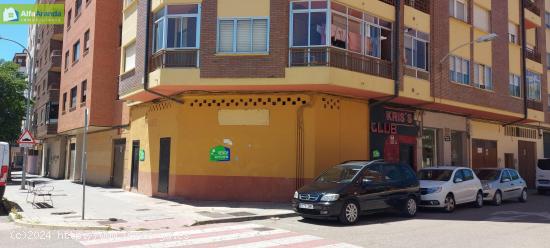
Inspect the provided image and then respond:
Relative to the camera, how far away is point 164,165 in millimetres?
18000

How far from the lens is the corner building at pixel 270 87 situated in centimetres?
1588

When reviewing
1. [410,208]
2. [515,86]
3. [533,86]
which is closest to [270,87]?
[410,208]

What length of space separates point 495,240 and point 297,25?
368 inches

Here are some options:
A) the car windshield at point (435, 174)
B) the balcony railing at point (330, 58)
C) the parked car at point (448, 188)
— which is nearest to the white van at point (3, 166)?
the balcony railing at point (330, 58)

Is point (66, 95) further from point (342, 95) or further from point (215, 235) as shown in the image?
point (215, 235)

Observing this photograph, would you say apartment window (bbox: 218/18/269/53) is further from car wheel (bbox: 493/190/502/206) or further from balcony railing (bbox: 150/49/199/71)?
car wheel (bbox: 493/190/502/206)

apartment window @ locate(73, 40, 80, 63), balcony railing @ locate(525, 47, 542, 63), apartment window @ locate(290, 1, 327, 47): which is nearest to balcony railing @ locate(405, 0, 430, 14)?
apartment window @ locate(290, 1, 327, 47)

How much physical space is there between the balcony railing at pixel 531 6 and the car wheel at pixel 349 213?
22061 millimetres

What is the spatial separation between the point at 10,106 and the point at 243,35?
24346 mm

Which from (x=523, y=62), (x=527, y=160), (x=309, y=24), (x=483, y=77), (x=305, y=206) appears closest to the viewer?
(x=305, y=206)

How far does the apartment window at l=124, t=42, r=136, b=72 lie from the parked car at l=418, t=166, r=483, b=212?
12.3 m

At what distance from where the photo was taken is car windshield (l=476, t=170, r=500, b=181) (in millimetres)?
18430

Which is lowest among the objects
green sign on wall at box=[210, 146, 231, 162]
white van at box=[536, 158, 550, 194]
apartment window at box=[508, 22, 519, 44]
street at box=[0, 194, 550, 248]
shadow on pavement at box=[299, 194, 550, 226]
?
street at box=[0, 194, 550, 248]

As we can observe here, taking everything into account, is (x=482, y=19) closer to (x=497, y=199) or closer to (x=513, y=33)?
(x=513, y=33)
